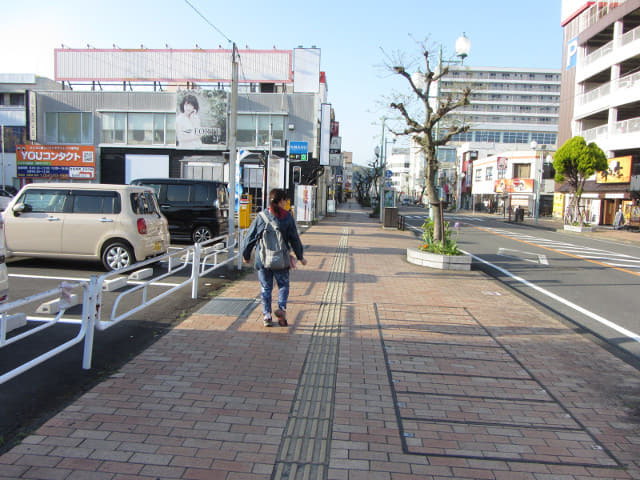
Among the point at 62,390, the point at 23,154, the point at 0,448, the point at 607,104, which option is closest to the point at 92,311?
the point at 62,390

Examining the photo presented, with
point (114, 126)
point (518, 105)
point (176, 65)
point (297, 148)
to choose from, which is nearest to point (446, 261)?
point (297, 148)

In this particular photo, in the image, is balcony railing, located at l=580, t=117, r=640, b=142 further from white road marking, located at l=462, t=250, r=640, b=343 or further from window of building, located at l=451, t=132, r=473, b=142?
window of building, located at l=451, t=132, r=473, b=142

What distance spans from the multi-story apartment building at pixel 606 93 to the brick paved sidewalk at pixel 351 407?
30892 millimetres

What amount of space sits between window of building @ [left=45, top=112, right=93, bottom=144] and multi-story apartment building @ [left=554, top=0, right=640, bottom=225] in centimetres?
3630

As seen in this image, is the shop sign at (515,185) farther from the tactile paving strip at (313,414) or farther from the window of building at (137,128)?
the tactile paving strip at (313,414)

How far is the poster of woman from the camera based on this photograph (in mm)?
32250

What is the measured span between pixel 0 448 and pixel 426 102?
12821 millimetres

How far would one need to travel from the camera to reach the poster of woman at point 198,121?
3225cm

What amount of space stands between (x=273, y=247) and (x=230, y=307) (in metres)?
1.72

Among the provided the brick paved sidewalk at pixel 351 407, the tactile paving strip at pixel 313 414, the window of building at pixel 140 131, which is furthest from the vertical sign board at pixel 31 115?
the tactile paving strip at pixel 313 414

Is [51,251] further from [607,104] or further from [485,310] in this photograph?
[607,104]

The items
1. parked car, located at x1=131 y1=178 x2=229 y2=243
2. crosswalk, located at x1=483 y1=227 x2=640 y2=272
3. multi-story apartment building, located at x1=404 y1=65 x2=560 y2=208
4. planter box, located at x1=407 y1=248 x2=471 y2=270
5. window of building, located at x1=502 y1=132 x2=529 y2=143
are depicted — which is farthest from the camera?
multi-story apartment building, located at x1=404 y1=65 x2=560 y2=208

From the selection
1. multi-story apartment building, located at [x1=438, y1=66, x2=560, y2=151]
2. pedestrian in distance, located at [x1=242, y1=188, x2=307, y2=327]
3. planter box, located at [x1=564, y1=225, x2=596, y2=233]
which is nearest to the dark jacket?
pedestrian in distance, located at [x1=242, y1=188, x2=307, y2=327]

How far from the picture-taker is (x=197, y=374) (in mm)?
4520
